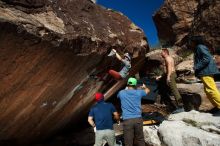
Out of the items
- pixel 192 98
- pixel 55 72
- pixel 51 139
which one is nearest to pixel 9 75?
pixel 55 72

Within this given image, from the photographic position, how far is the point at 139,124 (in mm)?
6516

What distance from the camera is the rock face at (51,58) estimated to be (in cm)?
530

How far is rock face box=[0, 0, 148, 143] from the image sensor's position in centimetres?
530

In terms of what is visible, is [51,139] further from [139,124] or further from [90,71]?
[139,124]

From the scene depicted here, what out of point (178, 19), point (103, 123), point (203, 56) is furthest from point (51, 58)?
point (178, 19)

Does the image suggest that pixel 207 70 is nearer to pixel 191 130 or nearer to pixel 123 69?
pixel 191 130

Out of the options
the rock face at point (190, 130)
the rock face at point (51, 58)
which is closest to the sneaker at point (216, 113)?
the rock face at point (190, 130)

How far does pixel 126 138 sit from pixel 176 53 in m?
11.0

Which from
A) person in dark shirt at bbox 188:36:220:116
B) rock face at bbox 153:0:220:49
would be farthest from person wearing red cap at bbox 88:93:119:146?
rock face at bbox 153:0:220:49

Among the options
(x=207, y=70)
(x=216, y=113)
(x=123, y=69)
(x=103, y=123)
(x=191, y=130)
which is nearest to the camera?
(x=103, y=123)

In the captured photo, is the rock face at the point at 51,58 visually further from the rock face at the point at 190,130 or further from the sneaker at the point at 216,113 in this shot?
the sneaker at the point at 216,113

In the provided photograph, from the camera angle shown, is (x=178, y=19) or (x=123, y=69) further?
(x=178, y=19)

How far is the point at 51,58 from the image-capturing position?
19.4 ft

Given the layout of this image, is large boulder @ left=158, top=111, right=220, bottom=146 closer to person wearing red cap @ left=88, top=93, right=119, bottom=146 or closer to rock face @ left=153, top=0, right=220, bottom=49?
person wearing red cap @ left=88, top=93, right=119, bottom=146
